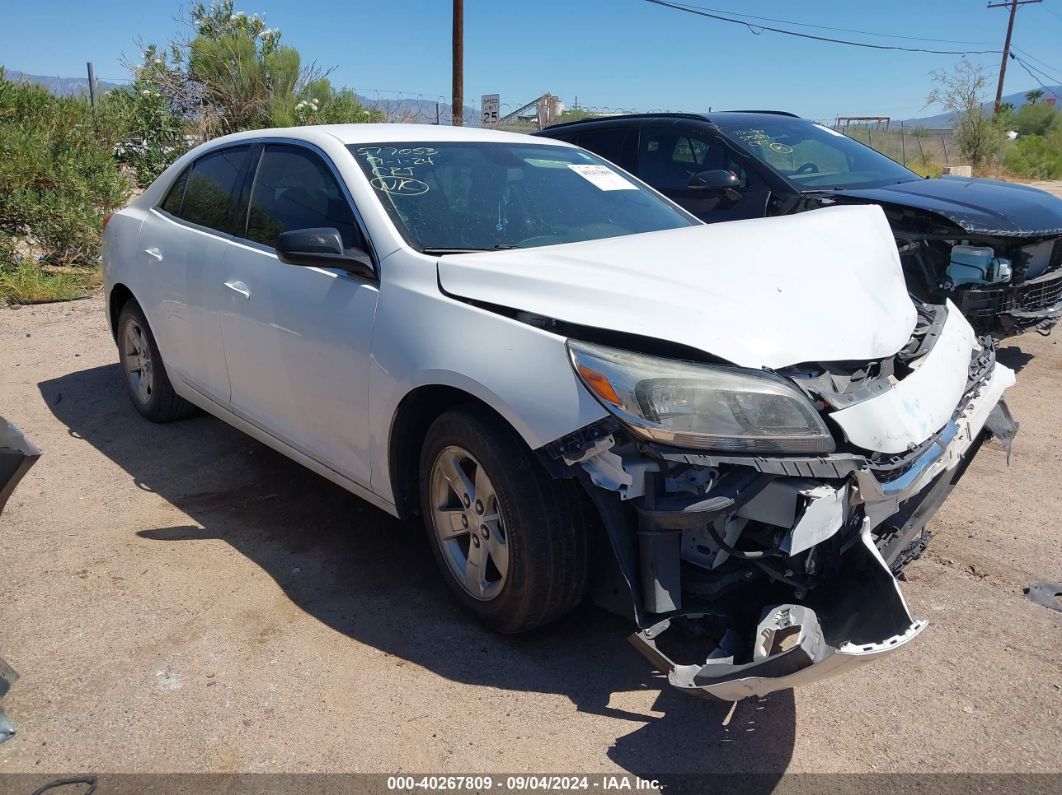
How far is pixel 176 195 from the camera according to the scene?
4957mm

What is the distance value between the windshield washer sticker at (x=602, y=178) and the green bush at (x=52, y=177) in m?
7.38

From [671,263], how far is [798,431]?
0.84m

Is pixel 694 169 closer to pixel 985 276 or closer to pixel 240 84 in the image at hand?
pixel 985 276

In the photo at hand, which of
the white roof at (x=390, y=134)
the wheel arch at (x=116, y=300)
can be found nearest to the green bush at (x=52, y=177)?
the wheel arch at (x=116, y=300)

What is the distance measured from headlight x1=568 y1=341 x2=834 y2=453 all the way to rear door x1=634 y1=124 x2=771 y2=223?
4.22m

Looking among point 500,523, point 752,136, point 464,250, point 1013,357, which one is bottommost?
point 1013,357

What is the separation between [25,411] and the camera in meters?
5.76

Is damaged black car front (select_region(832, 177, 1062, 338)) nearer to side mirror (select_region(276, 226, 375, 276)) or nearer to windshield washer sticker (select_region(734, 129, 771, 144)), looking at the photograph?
windshield washer sticker (select_region(734, 129, 771, 144))

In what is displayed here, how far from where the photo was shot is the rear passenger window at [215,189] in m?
4.40

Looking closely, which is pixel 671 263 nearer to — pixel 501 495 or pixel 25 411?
pixel 501 495

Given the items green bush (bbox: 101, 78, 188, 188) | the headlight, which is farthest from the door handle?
→ green bush (bbox: 101, 78, 188, 188)

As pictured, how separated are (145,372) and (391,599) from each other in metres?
2.74

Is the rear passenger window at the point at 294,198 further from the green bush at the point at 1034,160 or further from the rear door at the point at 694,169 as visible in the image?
the green bush at the point at 1034,160

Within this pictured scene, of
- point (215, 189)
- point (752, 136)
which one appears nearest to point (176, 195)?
point (215, 189)
